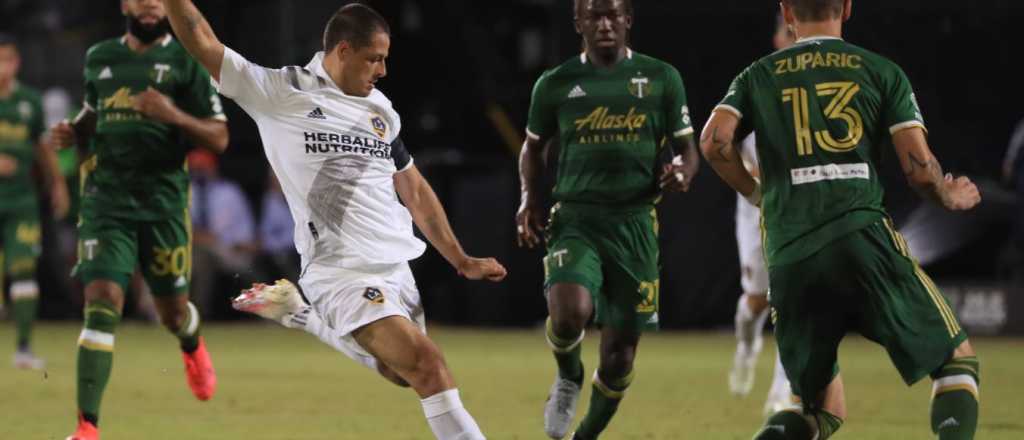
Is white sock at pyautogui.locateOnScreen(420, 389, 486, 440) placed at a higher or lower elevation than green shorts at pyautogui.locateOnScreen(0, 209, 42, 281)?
higher

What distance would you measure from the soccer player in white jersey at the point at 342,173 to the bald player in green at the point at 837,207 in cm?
129

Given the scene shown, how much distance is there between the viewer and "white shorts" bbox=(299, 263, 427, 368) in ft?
23.0

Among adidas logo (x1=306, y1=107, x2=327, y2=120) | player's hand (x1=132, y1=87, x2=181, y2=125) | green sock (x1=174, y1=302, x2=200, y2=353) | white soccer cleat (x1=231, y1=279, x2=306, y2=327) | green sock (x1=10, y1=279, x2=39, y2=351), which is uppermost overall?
adidas logo (x1=306, y1=107, x2=327, y2=120)

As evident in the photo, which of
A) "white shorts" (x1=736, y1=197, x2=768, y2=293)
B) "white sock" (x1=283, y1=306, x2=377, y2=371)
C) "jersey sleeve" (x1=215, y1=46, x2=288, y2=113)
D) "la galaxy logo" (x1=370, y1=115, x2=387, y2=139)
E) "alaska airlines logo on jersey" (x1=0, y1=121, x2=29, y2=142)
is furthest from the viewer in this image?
"alaska airlines logo on jersey" (x1=0, y1=121, x2=29, y2=142)

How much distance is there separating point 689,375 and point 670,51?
5.71m

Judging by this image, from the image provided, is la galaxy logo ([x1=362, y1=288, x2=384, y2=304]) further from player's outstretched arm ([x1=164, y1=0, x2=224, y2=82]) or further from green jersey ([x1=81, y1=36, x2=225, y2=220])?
green jersey ([x1=81, y1=36, x2=225, y2=220])

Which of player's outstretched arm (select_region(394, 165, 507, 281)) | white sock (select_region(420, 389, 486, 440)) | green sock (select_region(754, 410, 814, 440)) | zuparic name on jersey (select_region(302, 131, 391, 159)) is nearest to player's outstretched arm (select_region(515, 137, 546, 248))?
player's outstretched arm (select_region(394, 165, 507, 281))

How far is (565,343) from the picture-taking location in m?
8.95

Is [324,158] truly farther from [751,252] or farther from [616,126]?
[751,252]

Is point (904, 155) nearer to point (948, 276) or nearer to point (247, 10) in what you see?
point (948, 276)

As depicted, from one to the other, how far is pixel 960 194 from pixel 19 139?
10868 millimetres

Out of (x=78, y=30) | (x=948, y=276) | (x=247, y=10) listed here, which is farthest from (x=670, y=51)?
(x=78, y=30)

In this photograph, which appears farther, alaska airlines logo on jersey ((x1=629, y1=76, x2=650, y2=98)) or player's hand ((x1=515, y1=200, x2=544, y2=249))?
player's hand ((x1=515, y1=200, x2=544, y2=249))

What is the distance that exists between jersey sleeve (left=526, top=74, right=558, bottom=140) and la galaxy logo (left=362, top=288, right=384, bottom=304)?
7.56 feet
